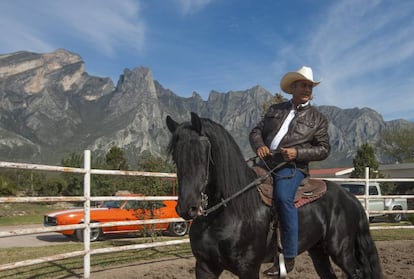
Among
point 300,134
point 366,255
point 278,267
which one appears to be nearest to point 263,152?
point 300,134

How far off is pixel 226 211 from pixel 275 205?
0.59 metres

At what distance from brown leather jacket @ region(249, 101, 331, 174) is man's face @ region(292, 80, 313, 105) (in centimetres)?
8

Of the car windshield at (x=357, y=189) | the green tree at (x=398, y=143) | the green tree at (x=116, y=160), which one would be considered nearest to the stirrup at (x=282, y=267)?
the car windshield at (x=357, y=189)

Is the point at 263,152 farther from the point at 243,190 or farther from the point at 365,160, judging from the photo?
the point at 365,160

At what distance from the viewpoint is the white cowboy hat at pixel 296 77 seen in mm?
3889

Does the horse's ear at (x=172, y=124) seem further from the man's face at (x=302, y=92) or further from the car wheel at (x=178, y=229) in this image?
the car wheel at (x=178, y=229)

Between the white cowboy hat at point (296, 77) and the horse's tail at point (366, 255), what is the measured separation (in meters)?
1.77

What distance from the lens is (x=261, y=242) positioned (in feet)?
11.0

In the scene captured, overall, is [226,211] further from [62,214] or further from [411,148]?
[411,148]

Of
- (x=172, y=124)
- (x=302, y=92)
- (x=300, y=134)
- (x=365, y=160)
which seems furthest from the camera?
(x=365, y=160)

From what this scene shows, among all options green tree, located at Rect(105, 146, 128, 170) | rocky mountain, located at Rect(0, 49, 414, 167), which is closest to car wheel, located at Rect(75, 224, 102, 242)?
green tree, located at Rect(105, 146, 128, 170)

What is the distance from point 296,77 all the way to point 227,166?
140 centimetres

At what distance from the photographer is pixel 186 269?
21.4 feet

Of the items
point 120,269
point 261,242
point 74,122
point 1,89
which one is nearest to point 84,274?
point 120,269
